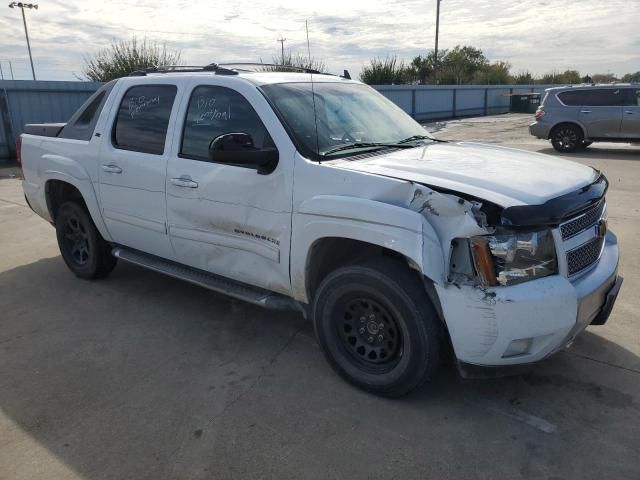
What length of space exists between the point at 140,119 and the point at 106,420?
2425 millimetres

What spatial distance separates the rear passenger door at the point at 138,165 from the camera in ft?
13.7

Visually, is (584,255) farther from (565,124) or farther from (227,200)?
(565,124)

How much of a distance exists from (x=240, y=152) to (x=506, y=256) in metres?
1.65

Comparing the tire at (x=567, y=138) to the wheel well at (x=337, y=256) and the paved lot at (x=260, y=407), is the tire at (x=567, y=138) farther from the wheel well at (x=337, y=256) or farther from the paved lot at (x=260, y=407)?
the wheel well at (x=337, y=256)

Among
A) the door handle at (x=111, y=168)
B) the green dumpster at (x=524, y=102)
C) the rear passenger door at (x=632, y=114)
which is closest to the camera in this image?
the door handle at (x=111, y=168)

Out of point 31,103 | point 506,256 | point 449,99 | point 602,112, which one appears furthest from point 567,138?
point 449,99

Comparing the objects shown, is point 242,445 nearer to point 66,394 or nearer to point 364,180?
point 66,394

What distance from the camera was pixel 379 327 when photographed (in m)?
3.20

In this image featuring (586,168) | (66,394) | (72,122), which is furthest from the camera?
(72,122)

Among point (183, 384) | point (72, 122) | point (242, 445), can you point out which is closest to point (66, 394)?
point (183, 384)

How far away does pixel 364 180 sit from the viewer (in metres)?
3.03

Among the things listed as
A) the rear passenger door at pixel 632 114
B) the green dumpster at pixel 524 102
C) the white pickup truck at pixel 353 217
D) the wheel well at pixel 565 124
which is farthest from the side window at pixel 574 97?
the green dumpster at pixel 524 102

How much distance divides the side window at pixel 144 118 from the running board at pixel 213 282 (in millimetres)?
917

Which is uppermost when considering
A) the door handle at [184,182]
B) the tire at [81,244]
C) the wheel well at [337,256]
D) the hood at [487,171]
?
the hood at [487,171]
